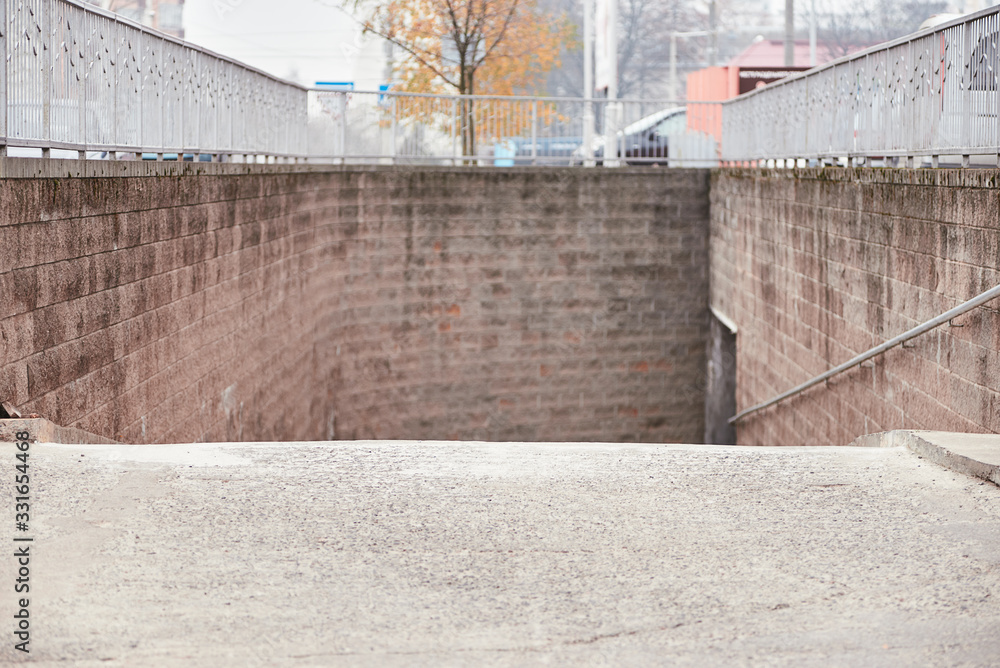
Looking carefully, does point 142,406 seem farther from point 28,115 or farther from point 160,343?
point 28,115

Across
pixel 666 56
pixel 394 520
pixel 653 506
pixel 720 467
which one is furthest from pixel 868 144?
pixel 666 56

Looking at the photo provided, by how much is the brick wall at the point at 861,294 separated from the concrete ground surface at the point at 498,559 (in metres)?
1.72

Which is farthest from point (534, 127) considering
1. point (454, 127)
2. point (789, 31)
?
point (789, 31)

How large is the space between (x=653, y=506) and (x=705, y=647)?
1.30 m

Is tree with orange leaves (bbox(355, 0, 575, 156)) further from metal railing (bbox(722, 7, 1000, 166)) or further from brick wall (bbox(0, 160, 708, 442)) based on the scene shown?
metal railing (bbox(722, 7, 1000, 166))

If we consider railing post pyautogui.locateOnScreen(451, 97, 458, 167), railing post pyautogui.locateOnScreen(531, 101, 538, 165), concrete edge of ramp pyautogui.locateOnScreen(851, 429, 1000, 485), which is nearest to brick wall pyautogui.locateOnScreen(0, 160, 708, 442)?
railing post pyautogui.locateOnScreen(531, 101, 538, 165)

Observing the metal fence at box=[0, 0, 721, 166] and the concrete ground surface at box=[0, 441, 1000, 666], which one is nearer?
the concrete ground surface at box=[0, 441, 1000, 666]

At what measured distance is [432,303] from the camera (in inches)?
610

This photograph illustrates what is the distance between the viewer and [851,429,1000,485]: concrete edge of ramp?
4.99 meters

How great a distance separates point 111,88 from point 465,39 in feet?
47.7

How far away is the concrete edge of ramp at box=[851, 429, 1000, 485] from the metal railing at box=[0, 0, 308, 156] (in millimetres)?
4660

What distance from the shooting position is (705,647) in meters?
3.42

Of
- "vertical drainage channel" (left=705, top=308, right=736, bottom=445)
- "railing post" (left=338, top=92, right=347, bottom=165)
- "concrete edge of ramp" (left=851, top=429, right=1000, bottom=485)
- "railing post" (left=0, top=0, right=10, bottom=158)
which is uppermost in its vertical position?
"railing post" (left=338, top=92, right=347, bottom=165)

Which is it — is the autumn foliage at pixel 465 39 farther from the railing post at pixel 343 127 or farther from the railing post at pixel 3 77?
the railing post at pixel 3 77
